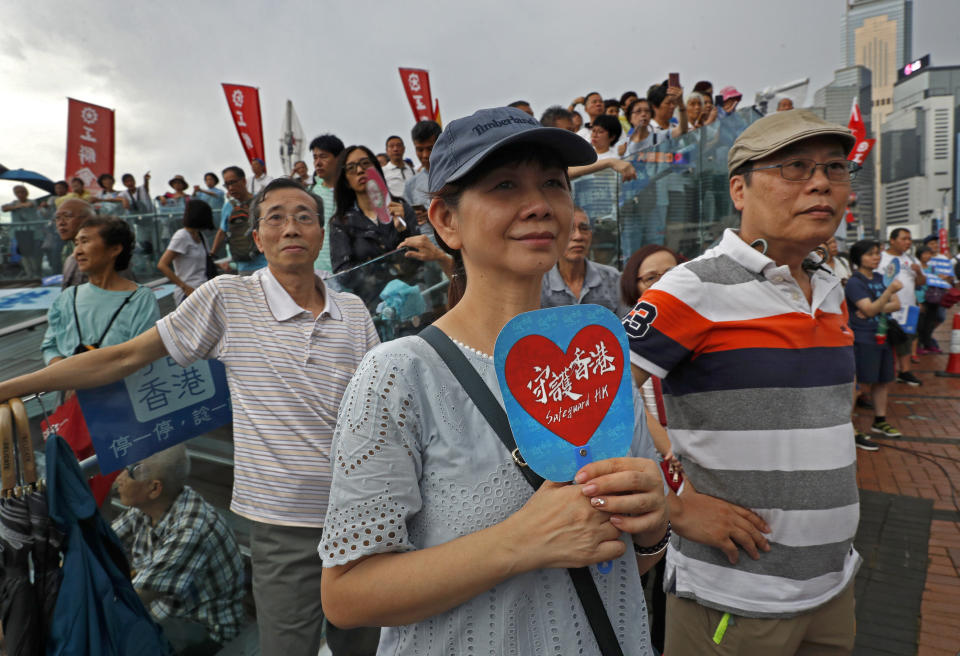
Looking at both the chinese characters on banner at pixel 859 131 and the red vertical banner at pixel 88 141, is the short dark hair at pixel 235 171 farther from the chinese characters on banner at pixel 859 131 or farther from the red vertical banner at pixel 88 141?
the chinese characters on banner at pixel 859 131

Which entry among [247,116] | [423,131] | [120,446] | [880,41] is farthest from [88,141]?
[880,41]

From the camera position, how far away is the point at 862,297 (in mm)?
6488

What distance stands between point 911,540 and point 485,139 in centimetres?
481

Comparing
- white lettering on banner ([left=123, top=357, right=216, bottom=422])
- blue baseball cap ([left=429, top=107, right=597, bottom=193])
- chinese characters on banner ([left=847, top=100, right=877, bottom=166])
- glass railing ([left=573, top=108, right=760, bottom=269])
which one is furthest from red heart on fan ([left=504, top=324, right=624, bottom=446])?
chinese characters on banner ([left=847, top=100, right=877, bottom=166])

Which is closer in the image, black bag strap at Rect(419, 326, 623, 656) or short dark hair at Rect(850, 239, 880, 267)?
black bag strap at Rect(419, 326, 623, 656)

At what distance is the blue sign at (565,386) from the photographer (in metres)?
0.89

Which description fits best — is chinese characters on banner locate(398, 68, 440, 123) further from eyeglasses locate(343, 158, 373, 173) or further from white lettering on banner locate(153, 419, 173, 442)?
white lettering on banner locate(153, 419, 173, 442)

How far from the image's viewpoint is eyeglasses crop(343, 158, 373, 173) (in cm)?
390

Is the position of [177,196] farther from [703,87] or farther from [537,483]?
[537,483]

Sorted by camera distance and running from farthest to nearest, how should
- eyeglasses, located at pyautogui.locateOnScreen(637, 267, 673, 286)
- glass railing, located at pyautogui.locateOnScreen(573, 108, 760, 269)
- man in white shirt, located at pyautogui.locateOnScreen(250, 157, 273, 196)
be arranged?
man in white shirt, located at pyautogui.locateOnScreen(250, 157, 273, 196), glass railing, located at pyautogui.locateOnScreen(573, 108, 760, 269), eyeglasses, located at pyautogui.locateOnScreen(637, 267, 673, 286)

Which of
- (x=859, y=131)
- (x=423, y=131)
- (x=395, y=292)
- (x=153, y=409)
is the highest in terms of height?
(x=859, y=131)

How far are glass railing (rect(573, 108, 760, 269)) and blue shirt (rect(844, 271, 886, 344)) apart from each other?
1678mm

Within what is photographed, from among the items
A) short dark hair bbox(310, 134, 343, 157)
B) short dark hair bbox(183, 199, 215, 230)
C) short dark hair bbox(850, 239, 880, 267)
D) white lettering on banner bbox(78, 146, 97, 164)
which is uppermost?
white lettering on banner bbox(78, 146, 97, 164)

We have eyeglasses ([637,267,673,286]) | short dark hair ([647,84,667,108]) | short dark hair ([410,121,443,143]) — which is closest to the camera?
eyeglasses ([637,267,673,286])
